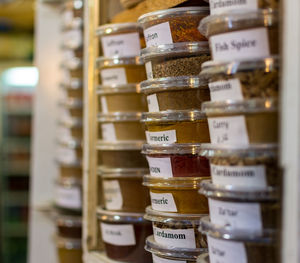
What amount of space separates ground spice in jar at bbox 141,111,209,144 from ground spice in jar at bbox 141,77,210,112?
2cm

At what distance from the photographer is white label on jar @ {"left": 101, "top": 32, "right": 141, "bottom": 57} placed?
1650 millimetres

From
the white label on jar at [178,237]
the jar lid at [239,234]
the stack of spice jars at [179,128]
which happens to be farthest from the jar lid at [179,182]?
the jar lid at [239,234]

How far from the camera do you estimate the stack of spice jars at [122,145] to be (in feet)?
5.33

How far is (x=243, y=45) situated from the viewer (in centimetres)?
104

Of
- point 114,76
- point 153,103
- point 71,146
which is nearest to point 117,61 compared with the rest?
point 114,76

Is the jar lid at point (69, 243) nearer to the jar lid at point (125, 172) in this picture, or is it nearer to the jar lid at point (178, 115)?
the jar lid at point (125, 172)

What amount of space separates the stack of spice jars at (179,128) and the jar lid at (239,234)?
0.74ft

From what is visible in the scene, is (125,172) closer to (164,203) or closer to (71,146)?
(164,203)

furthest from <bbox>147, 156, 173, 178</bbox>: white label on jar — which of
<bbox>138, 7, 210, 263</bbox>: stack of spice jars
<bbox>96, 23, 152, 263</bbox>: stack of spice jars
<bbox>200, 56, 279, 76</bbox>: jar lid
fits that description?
<bbox>200, 56, 279, 76</bbox>: jar lid

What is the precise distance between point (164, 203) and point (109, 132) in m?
0.40

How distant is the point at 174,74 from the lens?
1354 mm

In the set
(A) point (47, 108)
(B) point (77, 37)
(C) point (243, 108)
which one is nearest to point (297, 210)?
(C) point (243, 108)

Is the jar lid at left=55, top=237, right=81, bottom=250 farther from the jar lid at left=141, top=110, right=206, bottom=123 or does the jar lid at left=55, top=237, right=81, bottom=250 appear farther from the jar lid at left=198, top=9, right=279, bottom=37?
the jar lid at left=198, top=9, right=279, bottom=37

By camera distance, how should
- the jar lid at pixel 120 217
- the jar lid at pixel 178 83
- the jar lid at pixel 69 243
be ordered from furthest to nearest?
the jar lid at pixel 69 243
the jar lid at pixel 120 217
the jar lid at pixel 178 83
